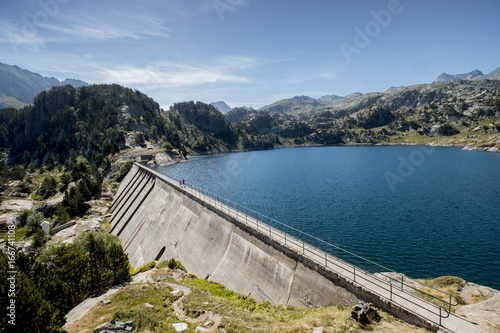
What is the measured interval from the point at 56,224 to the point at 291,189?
3251 inches

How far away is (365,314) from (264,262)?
570 inches

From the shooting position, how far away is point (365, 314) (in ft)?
58.4

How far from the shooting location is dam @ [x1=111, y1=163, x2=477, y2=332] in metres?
19.5

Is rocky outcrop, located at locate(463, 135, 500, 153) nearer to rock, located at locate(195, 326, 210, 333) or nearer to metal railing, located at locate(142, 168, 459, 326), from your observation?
metal railing, located at locate(142, 168, 459, 326)

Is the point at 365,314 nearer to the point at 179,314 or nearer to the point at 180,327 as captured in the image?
the point at 180,327

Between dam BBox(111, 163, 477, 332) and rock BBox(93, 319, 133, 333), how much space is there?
14.4m

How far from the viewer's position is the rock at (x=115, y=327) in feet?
60.3

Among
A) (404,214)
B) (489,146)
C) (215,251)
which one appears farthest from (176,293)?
(489,146)

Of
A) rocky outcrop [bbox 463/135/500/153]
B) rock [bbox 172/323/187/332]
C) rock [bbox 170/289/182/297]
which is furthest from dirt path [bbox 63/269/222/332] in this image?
rocky outcrop [bbox 463/135/500/153]

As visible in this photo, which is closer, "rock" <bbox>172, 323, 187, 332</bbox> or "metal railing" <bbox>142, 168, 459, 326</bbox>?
"metal railing" <bbox>142, 168, 459, 326</bbox>

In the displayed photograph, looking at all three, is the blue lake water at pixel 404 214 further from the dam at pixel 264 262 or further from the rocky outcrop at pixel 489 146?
the rocky outcrop at pixel 489 146

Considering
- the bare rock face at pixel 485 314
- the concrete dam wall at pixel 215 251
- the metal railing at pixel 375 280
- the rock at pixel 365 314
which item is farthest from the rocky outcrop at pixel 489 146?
the rock at pixel 365 314

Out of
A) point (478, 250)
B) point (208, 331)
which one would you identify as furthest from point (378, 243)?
point (208, 331)

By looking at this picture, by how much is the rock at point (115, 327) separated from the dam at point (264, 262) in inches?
567
